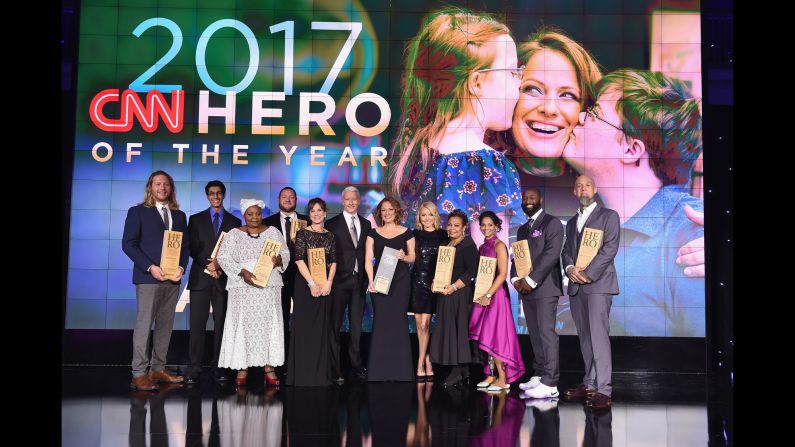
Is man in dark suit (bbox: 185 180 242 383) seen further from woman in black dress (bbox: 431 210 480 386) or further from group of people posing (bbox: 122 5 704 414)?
woman in black dress (bbox: 431 210 480 386)

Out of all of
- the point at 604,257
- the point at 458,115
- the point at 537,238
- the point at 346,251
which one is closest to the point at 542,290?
the point at 537,238

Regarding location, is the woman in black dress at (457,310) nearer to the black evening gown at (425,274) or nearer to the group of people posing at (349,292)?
the group of people posing at (349,292)

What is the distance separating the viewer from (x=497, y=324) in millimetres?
6668

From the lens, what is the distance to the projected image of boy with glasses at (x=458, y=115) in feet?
26.2

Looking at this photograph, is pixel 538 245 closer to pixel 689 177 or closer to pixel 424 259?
pixel 424 259

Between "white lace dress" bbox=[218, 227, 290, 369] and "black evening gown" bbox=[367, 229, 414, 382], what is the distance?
2.63 feet

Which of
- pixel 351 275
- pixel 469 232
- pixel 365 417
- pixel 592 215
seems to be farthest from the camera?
pixel 469 232

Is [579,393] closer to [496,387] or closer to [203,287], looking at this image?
[496,387]

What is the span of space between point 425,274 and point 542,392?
4.74 ft

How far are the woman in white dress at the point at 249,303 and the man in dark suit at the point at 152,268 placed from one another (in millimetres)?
415

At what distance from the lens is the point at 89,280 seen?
7.93m

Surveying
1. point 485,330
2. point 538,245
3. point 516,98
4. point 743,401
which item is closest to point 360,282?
point 485,330

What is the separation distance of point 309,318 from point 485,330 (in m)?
1.43

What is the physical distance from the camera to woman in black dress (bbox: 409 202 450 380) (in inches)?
275
